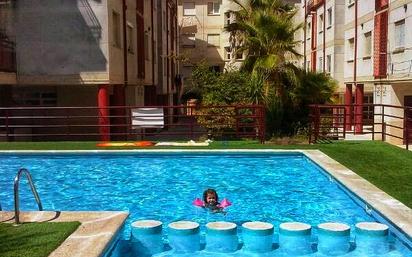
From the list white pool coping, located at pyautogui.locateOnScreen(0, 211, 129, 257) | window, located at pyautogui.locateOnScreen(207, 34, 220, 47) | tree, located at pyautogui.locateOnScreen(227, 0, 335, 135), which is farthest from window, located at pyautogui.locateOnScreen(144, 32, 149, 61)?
window, located at pyautogui.locateOnScreen(207, 34, 220, 47)

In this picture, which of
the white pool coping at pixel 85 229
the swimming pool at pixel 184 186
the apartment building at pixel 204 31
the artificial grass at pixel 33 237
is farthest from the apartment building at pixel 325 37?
the artificial grass at pixel 33 237

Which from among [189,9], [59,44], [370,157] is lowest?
[370,157]

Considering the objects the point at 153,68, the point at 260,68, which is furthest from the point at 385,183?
the point at 153,68

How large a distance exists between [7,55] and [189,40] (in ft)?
116

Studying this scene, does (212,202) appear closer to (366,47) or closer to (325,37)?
(366,47)

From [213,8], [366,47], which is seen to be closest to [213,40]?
[213,8]

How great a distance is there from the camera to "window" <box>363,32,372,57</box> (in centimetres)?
2739

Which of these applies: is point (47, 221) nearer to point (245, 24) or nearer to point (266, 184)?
point (266, 184)

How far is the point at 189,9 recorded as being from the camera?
5406 cm

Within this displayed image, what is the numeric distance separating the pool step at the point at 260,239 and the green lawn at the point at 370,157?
170 centimetres

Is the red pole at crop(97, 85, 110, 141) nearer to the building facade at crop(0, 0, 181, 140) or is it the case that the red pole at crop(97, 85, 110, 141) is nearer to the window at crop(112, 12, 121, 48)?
the building facade at crop(0, 0, 181, 140)

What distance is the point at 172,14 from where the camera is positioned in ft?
142

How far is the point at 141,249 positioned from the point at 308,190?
17.9 feet

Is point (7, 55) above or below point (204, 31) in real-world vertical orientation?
below
